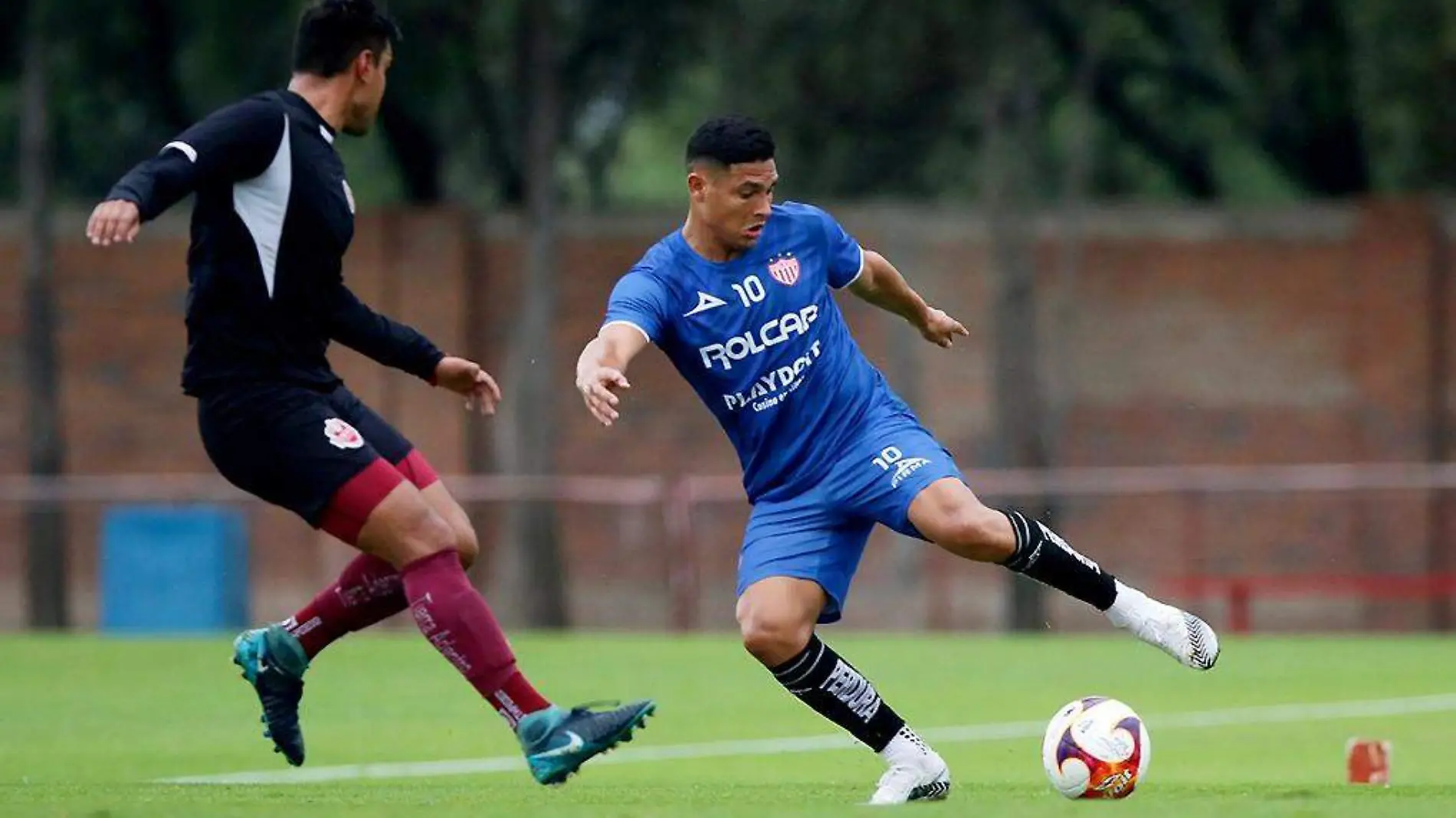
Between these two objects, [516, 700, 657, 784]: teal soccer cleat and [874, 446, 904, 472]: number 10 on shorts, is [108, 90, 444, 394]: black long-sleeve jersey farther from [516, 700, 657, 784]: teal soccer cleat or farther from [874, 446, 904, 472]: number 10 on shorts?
[874, 446, 904, 472]: number 10 on shorts

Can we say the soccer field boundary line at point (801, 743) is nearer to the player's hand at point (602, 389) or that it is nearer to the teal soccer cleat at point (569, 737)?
the teal soccer cleat at point (569, 737)

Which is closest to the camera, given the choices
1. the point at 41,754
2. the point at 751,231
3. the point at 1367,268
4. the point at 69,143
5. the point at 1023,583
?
the point at 751,231

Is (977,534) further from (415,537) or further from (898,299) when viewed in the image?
(415,537)

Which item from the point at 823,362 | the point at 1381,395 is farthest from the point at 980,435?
the point at 823,362

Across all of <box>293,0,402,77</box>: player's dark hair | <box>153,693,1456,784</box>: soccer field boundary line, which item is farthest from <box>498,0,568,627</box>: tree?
<box>293,0,402,77</box>: player's dark hair

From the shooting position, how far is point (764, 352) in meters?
8.65

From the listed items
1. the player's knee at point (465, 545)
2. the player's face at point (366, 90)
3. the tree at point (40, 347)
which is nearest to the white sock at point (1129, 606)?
the player's knee at point (465, 545)

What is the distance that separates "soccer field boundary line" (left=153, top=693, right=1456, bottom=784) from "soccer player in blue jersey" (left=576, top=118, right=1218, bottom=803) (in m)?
2.27

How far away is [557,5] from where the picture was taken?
27.4 metres


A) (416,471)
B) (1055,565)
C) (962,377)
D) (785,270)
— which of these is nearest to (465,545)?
(416,471)

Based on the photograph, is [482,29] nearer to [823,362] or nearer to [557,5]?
[557,5]

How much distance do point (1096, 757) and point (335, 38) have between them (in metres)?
3.51

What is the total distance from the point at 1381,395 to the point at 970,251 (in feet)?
15.3

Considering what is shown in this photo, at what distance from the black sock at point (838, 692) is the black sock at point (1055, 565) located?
0.61 meters
